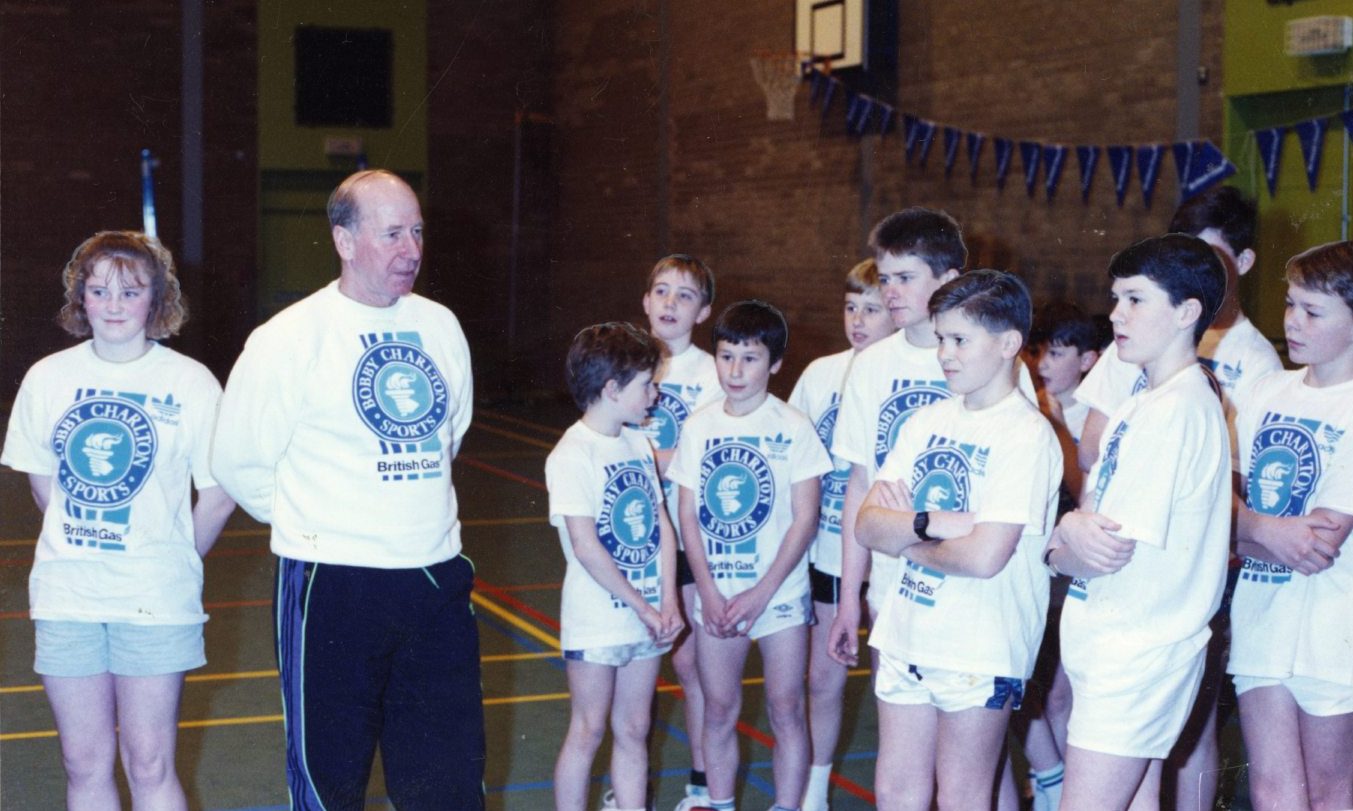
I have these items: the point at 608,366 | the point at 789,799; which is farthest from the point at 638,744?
the point at 608,366

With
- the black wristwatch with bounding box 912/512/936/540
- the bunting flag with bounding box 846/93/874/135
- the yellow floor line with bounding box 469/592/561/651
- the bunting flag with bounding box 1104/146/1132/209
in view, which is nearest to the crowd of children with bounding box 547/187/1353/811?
the black wristwatch with bounding box 912/512/936/540

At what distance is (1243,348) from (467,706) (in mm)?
2275

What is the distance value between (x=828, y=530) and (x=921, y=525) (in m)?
1.21

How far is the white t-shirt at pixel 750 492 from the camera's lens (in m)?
4.18

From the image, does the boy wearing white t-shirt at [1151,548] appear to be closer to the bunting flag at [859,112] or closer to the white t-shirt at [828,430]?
the white t-shirt at [828,430]

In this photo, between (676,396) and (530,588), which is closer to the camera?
(676,396)

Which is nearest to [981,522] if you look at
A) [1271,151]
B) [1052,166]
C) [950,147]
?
[1271,151]

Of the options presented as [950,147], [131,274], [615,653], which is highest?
[950,147]

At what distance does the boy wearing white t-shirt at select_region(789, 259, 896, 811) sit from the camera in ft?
14.2

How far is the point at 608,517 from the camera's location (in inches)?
155

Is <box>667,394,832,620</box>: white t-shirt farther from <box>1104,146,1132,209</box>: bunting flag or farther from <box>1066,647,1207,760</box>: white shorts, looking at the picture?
<box>1104,146,1132,209</box>: bunting flag

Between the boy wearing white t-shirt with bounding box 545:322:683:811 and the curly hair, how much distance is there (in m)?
1.01

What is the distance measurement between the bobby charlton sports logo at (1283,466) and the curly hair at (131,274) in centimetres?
267

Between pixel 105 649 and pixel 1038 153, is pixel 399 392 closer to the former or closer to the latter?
pixel 105 649
